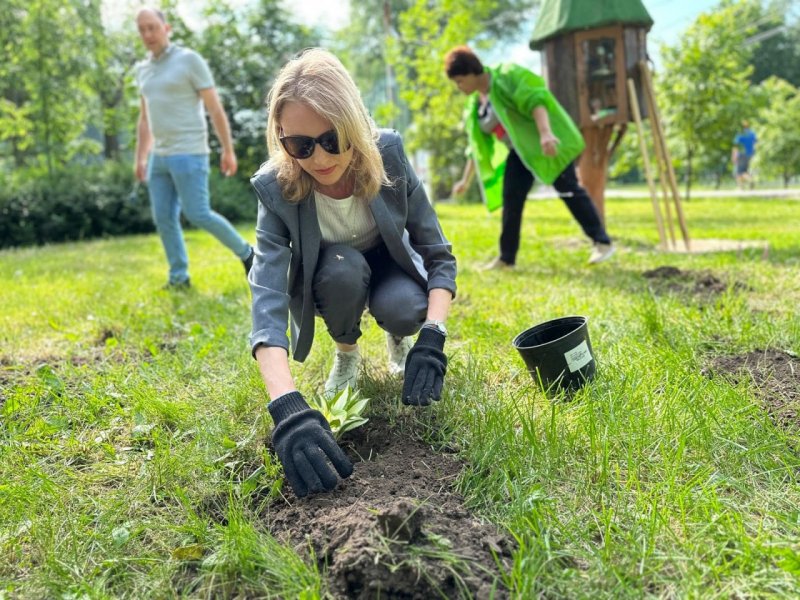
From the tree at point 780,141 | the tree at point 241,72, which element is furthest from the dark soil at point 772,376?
the tree at point 780,141

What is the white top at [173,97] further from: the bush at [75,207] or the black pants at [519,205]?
the bush at [75,207]

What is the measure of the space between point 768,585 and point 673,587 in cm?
18

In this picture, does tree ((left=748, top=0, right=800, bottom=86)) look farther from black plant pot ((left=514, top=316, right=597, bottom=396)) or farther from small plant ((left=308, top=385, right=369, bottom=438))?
small plant ((left=308, top=385, right=369, bottom=438))

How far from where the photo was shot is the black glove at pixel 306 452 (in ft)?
5.52

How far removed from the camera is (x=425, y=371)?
6.48ft

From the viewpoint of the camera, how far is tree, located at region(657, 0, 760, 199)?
46.9 feet

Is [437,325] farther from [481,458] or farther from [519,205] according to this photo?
[519,205]

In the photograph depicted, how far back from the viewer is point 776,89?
70.5ft

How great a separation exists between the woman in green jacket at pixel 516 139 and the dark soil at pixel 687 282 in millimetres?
772

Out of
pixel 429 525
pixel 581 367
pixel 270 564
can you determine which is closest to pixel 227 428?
pixel 270 564

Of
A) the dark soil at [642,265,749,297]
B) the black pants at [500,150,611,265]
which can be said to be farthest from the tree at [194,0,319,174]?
the dark soil at [642,265,749,297]

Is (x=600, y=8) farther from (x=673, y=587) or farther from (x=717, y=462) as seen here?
(x=673, y=587)

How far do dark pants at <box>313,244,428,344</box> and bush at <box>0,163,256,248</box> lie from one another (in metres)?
10.5

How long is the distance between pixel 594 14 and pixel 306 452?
18.6 feet
